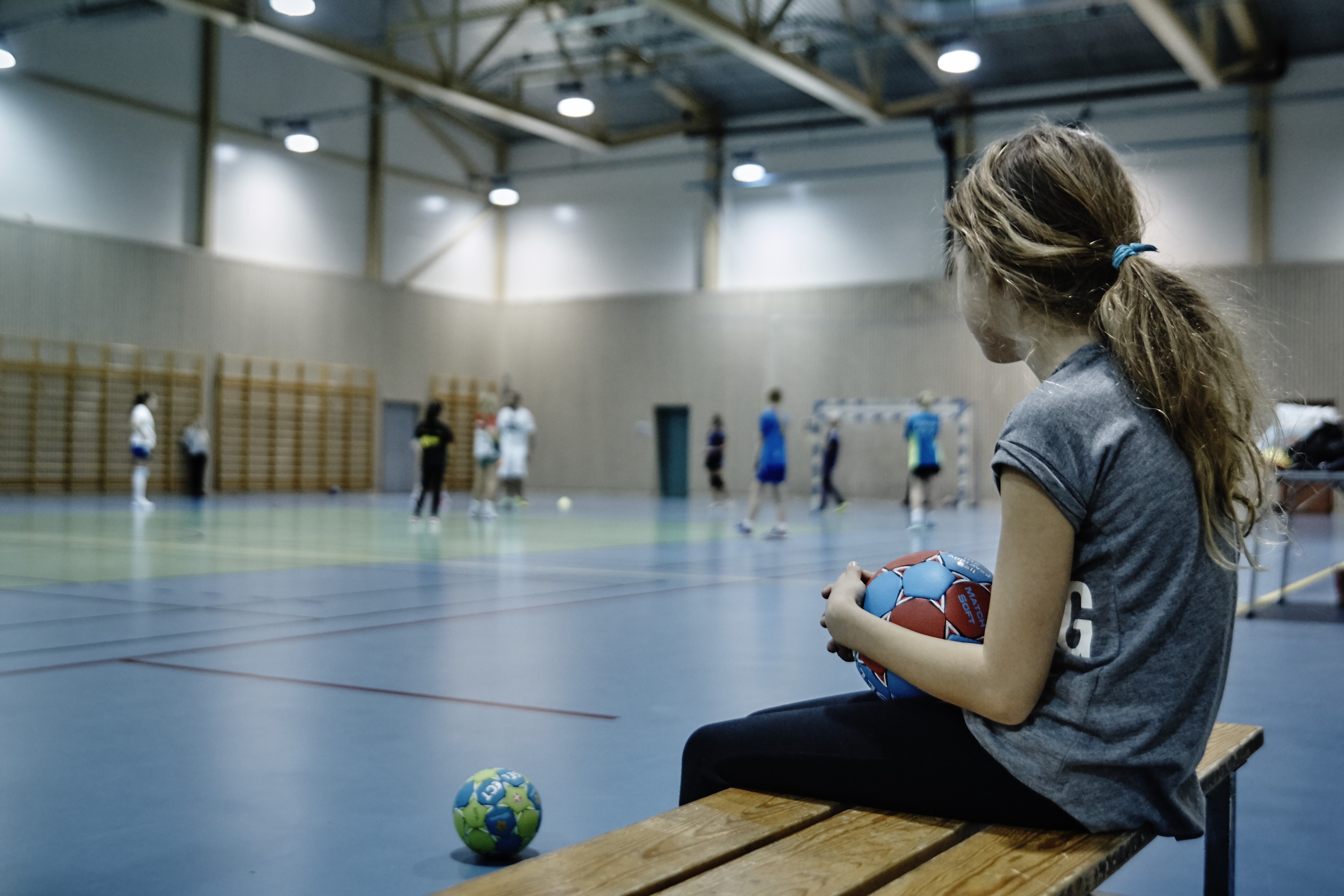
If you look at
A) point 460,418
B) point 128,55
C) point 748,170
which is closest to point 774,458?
point 748,170

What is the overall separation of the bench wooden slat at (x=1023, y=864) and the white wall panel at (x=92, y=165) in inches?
906

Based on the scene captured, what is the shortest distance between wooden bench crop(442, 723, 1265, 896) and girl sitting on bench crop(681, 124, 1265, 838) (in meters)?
0.06

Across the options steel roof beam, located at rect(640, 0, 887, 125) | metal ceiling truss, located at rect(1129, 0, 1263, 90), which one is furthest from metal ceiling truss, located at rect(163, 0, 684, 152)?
metal ceiling truss, located at rect(1129, 0, 1263, 90)

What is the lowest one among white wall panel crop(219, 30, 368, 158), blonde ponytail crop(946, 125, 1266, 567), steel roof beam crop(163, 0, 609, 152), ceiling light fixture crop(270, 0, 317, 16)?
blonde ponytail crop(946, 125, 1266, 567)

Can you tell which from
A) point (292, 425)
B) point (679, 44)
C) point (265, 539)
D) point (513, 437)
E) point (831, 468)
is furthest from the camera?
point (292, 425)

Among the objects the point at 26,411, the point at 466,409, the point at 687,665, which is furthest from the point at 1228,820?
the point at 466,409

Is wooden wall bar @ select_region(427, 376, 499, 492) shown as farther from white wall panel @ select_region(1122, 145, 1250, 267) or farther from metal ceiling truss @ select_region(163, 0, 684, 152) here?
white wall panel @ select_region(1122, 145, 1250, 267)

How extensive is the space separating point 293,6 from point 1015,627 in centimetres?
1376

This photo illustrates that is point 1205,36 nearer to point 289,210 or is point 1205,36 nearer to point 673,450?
point 673,450

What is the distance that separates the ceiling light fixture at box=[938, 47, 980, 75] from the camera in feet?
51.2

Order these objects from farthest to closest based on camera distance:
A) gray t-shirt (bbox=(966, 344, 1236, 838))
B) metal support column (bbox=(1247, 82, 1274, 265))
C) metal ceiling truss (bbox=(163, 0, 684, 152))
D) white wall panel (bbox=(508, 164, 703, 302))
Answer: white wall panel (bbox=(508, 164, 703, 302)) < metal support column (bbox=(1247, 82, 1274, 265)) < metal ceiling truss (bbox=(163, 0, 684, 152)) < gray t-shirt (bbox=(966, 344, 1236, 838))

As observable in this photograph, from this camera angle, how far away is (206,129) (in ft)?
77.7

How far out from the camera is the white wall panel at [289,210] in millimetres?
24500

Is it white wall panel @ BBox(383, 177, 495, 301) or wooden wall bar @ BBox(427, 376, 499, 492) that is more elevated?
white wall panel @ BBox(383, 177, 495, 301)
